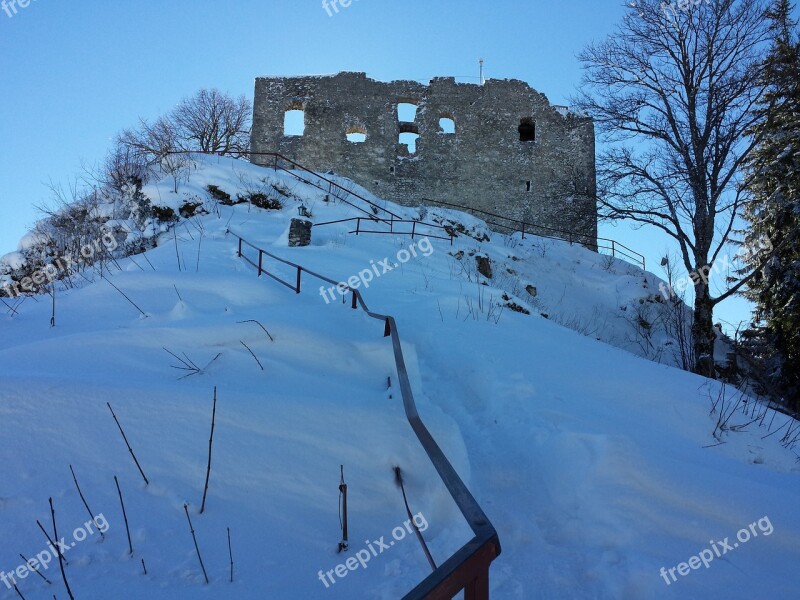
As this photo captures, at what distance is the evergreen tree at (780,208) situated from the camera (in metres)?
10.1

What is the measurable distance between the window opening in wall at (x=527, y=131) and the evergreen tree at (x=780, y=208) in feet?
36.7

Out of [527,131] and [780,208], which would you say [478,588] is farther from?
[527,131]

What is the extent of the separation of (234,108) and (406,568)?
95.5 ft

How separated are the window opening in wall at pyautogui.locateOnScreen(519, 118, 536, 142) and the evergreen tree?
1120 centimetres

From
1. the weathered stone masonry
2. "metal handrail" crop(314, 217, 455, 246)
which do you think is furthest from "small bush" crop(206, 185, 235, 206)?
the weathered stone masonry

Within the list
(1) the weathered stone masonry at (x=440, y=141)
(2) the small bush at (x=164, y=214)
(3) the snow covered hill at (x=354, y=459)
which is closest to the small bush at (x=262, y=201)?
(2) the small bush at (x=164, y=214)

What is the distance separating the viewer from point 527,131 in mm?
22375

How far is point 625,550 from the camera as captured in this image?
239cm

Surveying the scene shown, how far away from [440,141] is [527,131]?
13.3 feet

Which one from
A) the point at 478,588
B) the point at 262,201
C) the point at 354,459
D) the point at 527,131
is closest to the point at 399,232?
the point at 262,201

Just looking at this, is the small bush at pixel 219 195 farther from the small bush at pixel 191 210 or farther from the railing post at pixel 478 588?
the railing post at pixel 478 588

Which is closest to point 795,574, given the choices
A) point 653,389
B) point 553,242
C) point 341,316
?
point 653,389

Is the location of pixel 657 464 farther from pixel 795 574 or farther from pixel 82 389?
pixel 82 389

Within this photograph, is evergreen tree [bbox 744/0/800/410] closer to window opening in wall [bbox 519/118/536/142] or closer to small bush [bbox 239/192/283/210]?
small bush [bbox 239/192/283/210]
